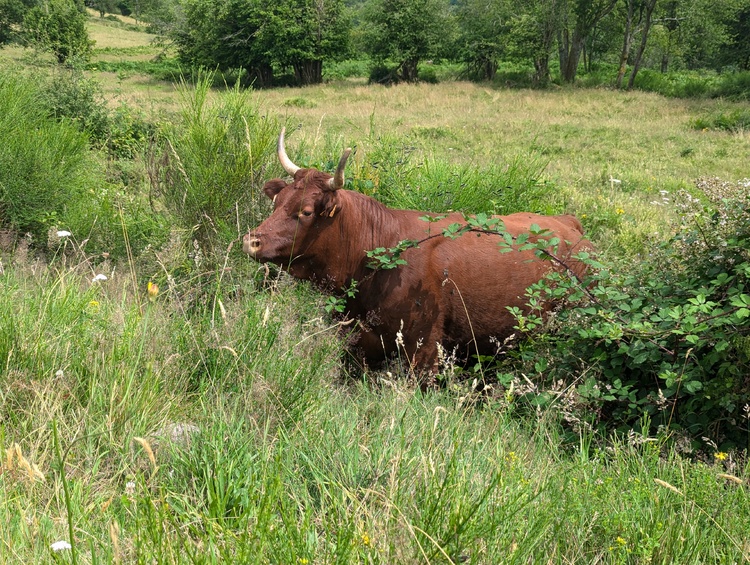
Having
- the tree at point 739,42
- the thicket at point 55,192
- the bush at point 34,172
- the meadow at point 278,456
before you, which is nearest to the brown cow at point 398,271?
the meadow at point 278,456

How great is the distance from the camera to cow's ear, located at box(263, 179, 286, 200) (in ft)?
15.7

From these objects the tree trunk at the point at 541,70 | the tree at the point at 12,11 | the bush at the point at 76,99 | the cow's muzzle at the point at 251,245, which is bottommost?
the cow's muzzle at the point at 251,245

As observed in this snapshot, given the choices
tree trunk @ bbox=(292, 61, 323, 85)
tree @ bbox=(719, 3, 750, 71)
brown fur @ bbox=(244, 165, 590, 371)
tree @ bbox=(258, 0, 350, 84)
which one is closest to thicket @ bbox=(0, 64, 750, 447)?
brown fur @ bbox=(244, 165, 590, 371)

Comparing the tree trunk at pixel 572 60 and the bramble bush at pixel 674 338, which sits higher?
the tree trunk at pixel 572 60

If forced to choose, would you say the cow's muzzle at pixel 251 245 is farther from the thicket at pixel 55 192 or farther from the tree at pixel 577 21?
the tree at pixel 577 21

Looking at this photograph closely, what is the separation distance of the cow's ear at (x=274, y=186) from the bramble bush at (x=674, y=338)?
2163 mm

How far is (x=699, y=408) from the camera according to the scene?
11.5 ft

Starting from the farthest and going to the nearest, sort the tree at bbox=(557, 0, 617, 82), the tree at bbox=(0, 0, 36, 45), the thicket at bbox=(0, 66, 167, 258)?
the tree at bbox=(0, 0, 36, 45) → the tree at bbox=(557, 0, 617, 82) → the thicket at bbox=(0, 66, 167, 258)

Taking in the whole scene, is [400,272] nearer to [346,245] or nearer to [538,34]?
[346,245]

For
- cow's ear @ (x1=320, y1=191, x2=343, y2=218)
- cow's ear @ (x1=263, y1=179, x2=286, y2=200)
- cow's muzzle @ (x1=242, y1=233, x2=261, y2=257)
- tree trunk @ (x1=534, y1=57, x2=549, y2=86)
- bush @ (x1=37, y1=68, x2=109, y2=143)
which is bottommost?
cow's muzzle @ (x1=242, y1=233, x2=261, y2=257)

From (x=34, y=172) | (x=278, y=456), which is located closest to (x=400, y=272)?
(x=278, y=456)

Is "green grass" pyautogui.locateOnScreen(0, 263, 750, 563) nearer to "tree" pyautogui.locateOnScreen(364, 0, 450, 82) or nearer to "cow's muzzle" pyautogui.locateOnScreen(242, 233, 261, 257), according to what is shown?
"cow's muzzle" pyautogui.locateOnScreen(242, 233, 261, 257)

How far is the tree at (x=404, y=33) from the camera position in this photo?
42906 millimetres

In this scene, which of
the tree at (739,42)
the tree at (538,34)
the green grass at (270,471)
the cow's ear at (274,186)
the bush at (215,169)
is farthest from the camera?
the tree at (739,42)
